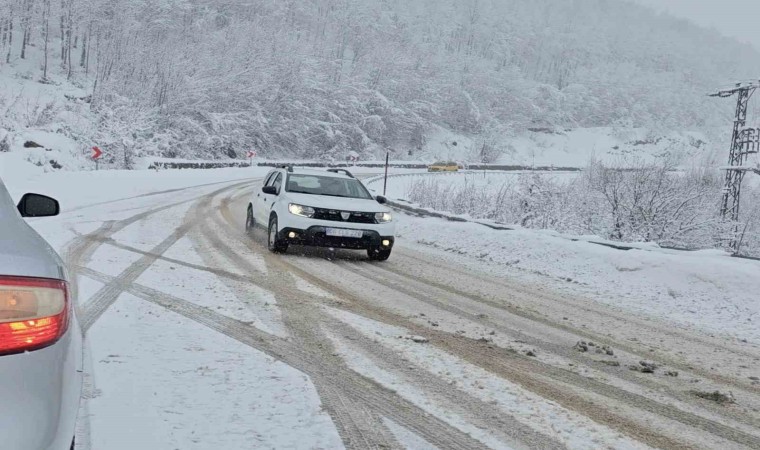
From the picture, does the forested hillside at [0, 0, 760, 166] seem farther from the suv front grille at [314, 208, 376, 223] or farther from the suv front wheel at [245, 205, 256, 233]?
the suv front grille at [314, 208, 376, 223]

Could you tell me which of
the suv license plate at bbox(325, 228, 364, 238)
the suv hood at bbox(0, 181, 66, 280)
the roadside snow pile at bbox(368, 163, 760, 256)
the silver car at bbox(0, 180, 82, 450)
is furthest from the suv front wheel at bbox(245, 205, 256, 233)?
the silver car at bbox(0, 180, 82, 450)

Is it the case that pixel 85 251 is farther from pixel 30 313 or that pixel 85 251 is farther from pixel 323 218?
pixel 30 313

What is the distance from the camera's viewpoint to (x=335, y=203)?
406 inches

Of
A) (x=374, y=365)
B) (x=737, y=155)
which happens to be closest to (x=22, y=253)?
(x=374, y=365)

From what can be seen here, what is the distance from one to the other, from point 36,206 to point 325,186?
773 cm

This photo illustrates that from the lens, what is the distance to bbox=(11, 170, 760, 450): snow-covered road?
3.45m

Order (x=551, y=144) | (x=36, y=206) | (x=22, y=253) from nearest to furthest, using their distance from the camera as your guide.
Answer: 1. (x=22, y=253)
2. (x=36, y=206)
3. (x=551, y=144)

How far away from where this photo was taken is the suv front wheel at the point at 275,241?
10.0 m

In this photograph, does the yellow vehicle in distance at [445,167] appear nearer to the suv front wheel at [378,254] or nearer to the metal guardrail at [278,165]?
the metal guardrail at [278,165]

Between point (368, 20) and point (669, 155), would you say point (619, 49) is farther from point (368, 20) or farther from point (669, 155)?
point (669, 155)

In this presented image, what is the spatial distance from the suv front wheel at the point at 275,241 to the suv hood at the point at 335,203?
1.71ft

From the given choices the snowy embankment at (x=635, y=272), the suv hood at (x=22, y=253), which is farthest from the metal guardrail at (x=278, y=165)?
the suv hood at (x=22, y=253)

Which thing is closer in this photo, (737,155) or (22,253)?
(22,253)

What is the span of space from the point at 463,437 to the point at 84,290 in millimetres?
4641
